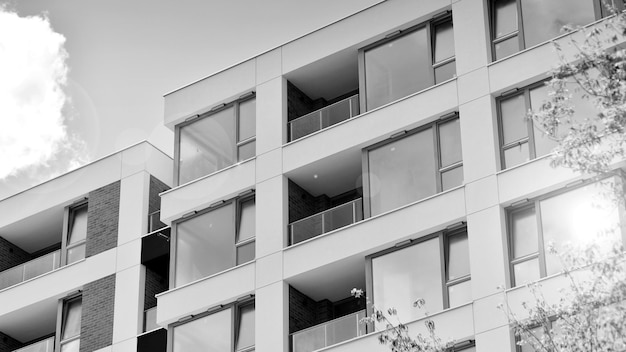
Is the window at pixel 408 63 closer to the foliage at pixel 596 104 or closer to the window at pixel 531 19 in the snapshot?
the window at pixel 531 19

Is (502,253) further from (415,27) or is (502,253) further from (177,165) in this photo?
Answer: (177,165)

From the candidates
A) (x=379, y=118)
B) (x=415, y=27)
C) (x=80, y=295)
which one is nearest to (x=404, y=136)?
(x=379, y=118)

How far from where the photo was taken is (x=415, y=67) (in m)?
35.2

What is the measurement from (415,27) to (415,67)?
116 centimetres

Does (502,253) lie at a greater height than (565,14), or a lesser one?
lesser

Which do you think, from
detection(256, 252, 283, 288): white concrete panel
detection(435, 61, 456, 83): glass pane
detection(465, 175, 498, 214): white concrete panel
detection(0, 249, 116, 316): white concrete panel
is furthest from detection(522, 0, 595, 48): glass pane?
detection(0, 249, 116, 316): white concrete panel

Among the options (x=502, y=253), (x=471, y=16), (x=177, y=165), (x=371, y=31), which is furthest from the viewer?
(x=177, y=165)

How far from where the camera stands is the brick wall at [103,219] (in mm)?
39562

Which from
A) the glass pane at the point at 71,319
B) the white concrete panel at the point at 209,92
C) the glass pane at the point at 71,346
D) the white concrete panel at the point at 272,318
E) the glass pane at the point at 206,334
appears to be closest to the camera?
the white concrete panel at the point at 272,318

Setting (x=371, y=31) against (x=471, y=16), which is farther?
(x=371, y=31)

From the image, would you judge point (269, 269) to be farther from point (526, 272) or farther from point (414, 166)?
point (526, 272)

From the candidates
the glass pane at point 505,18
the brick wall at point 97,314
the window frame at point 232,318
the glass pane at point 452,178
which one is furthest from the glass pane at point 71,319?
the glass pane at point 505,18

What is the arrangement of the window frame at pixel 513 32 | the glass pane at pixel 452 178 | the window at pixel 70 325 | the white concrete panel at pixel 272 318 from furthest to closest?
the window at pixel 70 325 → the white concrete panel at pixel 272 318 → the window frame at pixel 513 32 → the glass pane at pixel 452 178

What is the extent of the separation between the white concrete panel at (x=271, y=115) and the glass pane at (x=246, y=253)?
9.02 ft
